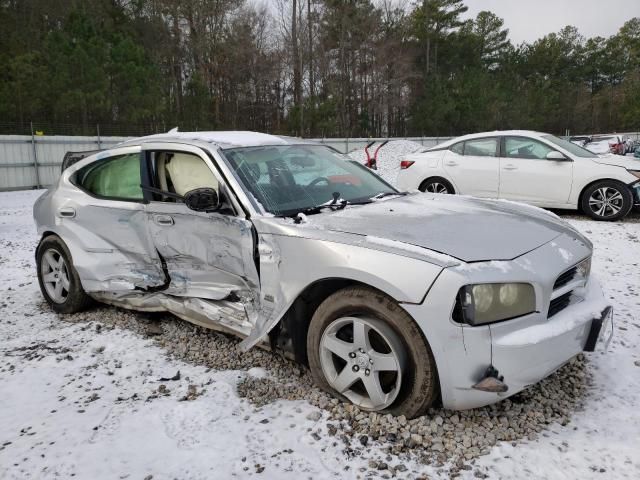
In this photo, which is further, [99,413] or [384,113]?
[384,113]

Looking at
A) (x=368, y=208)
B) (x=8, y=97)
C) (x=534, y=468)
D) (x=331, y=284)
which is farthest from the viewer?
(x=8, y=97)

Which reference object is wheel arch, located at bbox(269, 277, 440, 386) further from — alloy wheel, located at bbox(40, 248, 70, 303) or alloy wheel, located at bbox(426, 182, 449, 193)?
alloy wheel, located at bbox(426, 182, 449, 193)

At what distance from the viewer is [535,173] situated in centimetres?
812

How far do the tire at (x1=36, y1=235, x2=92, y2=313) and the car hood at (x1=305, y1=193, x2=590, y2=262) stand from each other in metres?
2.54

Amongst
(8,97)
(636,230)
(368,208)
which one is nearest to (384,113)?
(8,97)

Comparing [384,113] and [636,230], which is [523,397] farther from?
[384,113]

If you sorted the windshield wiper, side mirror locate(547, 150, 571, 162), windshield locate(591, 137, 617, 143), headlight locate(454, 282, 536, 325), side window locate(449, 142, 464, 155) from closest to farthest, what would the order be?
headlight locate(454, 282, 536, 325) < the windshield wiper < side mirror locate(547, 150, 571, 162) < side window locate(449, 142, 464, 155) < windshield locate(591, 137, 617, 143)

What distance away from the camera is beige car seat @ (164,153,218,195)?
3.40 m

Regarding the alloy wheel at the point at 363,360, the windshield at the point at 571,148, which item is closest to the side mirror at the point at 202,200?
the alloy wheel at the point at 363,360

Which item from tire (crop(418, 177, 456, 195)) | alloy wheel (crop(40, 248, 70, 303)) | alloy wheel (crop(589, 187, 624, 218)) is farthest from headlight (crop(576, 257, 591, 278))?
tire (crop(418, 177, 456, 195))

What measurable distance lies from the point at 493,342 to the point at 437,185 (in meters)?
7.04

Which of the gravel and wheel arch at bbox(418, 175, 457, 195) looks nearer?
the gravel

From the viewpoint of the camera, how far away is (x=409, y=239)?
257cm

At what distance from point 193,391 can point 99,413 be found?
527 millimetres
